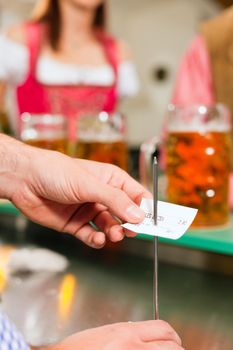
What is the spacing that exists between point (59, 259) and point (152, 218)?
0.46 m

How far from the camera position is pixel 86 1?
1.53 meters

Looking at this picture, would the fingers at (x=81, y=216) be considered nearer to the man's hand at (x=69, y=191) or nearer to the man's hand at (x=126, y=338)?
the man's hand at (x=69, y=191)

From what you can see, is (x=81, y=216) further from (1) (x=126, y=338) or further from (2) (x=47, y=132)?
(2) (x=47, y=132)

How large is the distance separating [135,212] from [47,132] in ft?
1.88

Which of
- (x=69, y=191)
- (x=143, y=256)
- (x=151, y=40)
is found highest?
(x=69, y=191)

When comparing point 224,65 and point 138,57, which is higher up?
point 224,65

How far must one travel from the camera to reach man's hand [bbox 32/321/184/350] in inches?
16.8

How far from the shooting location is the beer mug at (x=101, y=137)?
37.0 inches

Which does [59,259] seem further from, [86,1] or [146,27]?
[146,27]

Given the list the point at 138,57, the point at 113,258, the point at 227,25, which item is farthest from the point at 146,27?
the point at 113,258

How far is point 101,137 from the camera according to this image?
0.94 m

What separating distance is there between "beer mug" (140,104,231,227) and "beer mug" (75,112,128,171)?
→ 14 centimetres

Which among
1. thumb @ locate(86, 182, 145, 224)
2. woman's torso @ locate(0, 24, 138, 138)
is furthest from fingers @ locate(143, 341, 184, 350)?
woman's torso @ locate(0, 24, 138, 138)

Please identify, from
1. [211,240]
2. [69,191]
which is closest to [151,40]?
[211,240]
